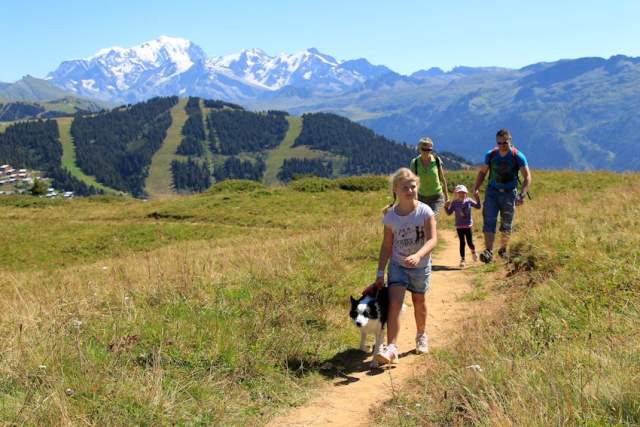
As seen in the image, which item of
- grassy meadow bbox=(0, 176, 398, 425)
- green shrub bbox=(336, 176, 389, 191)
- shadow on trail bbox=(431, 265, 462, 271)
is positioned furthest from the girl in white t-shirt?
green shrub bbox=(336, 176, 389, 191)

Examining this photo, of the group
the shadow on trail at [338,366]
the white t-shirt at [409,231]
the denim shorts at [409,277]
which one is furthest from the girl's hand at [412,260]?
the shadow on trail at [338,366]

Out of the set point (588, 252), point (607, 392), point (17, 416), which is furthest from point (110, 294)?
point (588, 252)

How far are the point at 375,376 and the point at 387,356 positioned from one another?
32 cm

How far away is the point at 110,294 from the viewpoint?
28.5ft

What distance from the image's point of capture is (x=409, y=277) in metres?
7.11

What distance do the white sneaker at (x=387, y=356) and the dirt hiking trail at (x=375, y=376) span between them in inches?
5.1

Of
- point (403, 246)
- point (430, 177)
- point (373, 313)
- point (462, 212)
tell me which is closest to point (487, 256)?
point (462, 212)

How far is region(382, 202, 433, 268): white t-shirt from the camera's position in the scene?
6902 millimetres

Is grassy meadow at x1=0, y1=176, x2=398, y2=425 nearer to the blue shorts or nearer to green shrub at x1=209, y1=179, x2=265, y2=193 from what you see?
the blue shorts

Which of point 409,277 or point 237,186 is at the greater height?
point 409,277

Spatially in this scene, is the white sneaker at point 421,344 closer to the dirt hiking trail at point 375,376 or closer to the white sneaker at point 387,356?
the dirt hiking trail at point 375,376

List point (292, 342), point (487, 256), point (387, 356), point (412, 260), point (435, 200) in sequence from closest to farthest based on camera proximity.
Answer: point (412, 260) < point (387, 356) < point (292, 342) < point (435, 200) < point (487, 256)

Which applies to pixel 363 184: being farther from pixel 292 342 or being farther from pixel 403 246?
pixel 292 342

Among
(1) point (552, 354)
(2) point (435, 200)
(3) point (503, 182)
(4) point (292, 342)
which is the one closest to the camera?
(1) point (552, 354)
